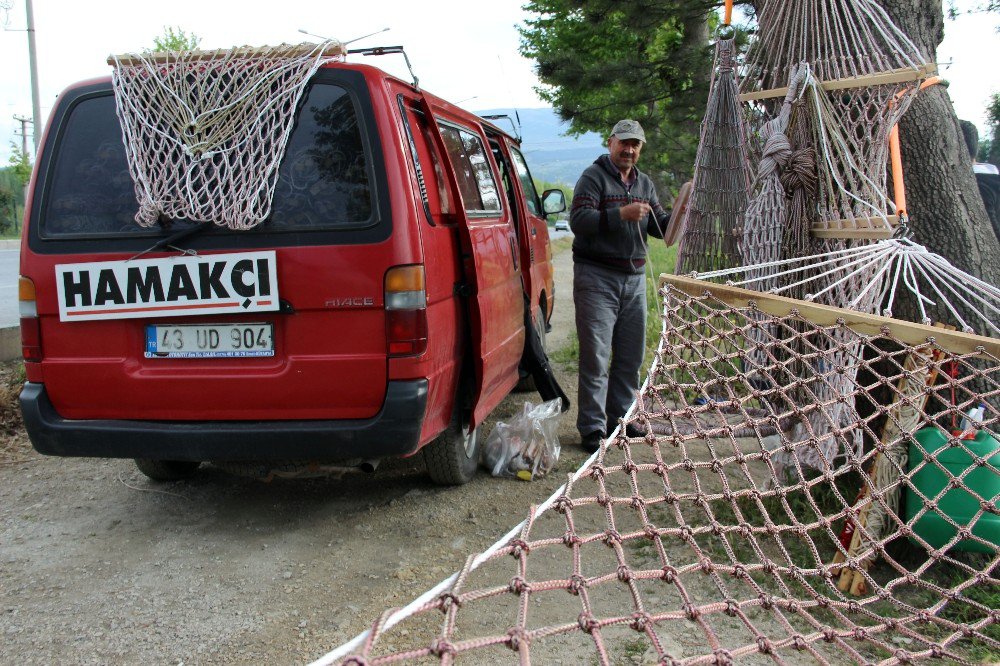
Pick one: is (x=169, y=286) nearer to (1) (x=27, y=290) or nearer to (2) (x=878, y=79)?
(1) (x=27, y=290)

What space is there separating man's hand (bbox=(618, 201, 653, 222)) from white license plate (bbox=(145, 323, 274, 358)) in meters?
2.22

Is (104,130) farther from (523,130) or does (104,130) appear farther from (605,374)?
(523,130)

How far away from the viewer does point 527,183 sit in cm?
634

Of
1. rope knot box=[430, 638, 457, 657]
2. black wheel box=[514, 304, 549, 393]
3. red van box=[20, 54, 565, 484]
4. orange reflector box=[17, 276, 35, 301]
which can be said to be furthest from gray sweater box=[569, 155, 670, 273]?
rope knot box=[430, 638, 457, 657]

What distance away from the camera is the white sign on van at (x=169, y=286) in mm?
3137

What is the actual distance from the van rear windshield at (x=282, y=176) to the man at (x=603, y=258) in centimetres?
180

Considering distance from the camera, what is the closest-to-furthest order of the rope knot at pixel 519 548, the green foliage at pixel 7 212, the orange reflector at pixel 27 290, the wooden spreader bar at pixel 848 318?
the rope knot at pixel 519 548 → the wooden spreader bar at pixel 848 318 → the orange reflector at pixel 27 290 → the green foliage at pixel 7 212

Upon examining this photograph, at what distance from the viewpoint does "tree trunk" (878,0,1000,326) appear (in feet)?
13.6

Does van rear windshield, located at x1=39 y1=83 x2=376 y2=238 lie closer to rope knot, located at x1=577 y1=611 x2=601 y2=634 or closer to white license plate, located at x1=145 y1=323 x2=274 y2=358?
white license plate, located at x1=145 y1=323 x2=274 y2=358

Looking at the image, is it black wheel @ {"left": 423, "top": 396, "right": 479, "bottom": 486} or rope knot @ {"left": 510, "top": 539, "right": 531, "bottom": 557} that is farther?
black wheel @ {"left": 423, "top": 396, "right": 479, "bottom": 486}

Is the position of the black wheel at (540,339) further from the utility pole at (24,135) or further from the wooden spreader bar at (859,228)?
the utility pole at (24,135)

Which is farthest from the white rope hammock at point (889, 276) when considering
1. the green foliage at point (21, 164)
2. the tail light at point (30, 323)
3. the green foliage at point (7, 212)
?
the green foliage at point (7, 212)

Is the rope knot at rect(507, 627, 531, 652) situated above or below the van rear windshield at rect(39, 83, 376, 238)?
below

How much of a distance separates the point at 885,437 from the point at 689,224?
1.81 m
